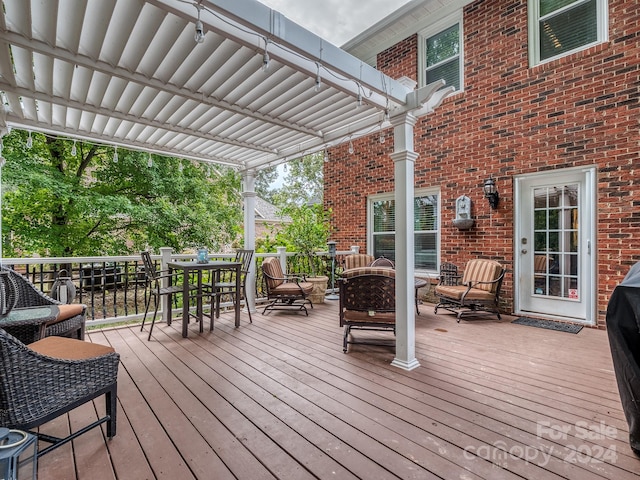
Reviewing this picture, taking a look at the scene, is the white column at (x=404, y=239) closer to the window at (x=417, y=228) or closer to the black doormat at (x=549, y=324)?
the black doormat at (x=549, y=324)

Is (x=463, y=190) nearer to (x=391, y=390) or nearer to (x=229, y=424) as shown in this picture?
(x=391, y=390)

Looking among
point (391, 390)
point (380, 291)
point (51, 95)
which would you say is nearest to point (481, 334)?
point (380, 291)

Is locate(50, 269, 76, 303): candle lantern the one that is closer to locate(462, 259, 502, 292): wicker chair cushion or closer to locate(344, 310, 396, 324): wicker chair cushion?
locate(344, 310, 396, 324): wicker chair cushion

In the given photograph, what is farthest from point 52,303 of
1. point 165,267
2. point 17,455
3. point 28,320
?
point 17,455

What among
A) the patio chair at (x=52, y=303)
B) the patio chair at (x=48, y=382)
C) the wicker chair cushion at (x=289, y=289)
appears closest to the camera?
the patio chair at (x=48, y=382)

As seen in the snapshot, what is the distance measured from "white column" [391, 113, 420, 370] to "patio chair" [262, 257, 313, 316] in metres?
2.39

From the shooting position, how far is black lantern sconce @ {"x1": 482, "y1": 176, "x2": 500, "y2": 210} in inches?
196

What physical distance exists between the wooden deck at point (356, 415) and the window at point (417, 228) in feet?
8.53

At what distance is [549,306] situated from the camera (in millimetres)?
4703

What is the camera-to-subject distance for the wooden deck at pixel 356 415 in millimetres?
1689

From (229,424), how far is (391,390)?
1219 millimetres

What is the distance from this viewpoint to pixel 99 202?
6738 millimetres

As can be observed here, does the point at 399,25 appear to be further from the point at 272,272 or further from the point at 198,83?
the point at 272,272

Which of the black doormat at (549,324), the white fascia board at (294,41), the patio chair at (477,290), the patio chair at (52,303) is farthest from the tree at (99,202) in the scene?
the black doormat at (549,324)
